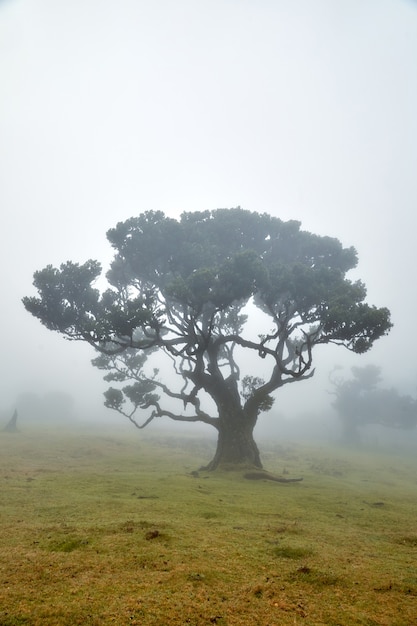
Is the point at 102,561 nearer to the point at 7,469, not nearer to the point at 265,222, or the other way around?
the point at 7,469

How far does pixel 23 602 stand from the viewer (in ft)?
16.5

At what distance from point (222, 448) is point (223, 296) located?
10.6 metres

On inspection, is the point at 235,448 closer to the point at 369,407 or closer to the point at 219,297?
the point at 219,297

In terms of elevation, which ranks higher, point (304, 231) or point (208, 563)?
point (304, 231)

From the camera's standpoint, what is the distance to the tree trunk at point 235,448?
2378 centimetres

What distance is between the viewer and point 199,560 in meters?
6.78

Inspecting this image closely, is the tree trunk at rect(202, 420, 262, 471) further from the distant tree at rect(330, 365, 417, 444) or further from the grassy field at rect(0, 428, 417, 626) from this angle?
the distant tree at rect(330, 365, 417, 444)

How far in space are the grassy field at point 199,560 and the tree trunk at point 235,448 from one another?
969 cm

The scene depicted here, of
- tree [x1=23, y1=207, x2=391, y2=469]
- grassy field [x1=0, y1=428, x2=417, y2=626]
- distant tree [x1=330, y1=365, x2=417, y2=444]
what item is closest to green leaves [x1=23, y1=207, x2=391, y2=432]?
tree [x1=23, y1=207, x2=391, y2=469]

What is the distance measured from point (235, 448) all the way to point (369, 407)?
5841 centimetres

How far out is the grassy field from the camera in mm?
4949

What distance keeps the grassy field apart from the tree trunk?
969cm

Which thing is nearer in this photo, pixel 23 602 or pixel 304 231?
pixel 23 602

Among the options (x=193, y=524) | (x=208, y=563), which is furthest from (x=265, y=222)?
(x=208, y=563)
